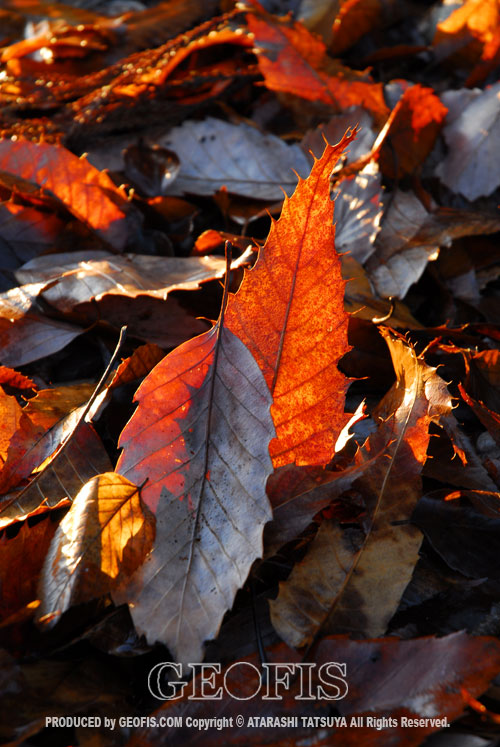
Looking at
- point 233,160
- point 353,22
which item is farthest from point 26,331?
point 353,22

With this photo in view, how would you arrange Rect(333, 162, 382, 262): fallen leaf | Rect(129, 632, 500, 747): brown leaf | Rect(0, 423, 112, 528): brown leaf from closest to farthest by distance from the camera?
1. Rect(129, 632, 500, 747): brown leaf
2. Rect(0, 423, 112, 528): brown leaf
3. Rect(333, 162, 382, 262): fallen leaf

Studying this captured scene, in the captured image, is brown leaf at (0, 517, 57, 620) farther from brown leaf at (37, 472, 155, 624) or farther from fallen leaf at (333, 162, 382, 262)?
fallen leaf at (333, 162, 382, 262)

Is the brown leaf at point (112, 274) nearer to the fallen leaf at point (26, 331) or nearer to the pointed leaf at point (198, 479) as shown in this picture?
the fallen leaf at point (26, 331)

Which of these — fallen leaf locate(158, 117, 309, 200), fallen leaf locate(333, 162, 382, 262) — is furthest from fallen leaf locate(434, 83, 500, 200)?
fallen leaf locate(158, 117, 309, 200)

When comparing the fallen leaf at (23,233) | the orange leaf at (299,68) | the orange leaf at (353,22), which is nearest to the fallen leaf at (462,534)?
the fallen leaf at (23,233)

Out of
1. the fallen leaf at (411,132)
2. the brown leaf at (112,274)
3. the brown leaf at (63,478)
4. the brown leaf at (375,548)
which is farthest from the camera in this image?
the fallen leaf at (411,132)

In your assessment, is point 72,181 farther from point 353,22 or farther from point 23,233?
point 353,22

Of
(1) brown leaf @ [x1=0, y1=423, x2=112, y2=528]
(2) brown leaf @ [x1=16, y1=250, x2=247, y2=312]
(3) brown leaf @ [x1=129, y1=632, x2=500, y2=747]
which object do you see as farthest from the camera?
(2) brown leaf @ [x1=16, y1=250, x2=247, y2=312]
